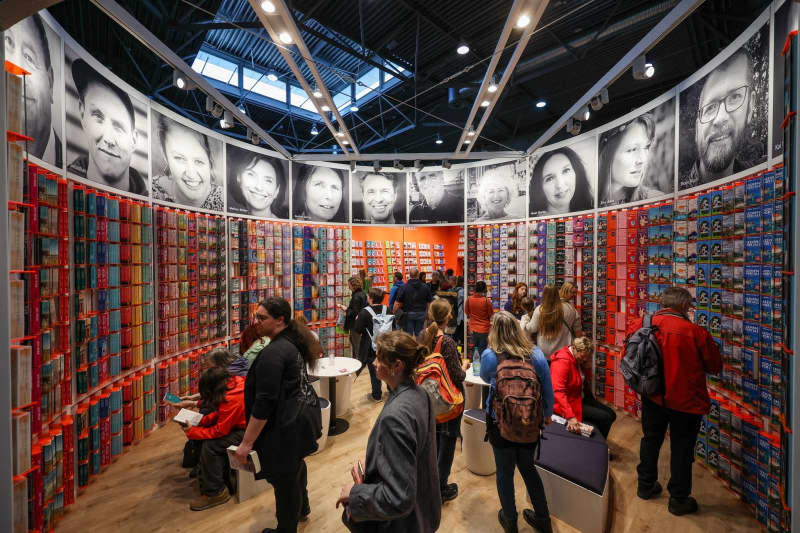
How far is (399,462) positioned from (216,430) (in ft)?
8.18

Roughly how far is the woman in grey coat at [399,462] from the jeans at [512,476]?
3.89ft

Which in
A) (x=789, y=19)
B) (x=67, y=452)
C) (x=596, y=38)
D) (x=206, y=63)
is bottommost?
(x=67, y=452)

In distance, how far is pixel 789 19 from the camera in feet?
8.50

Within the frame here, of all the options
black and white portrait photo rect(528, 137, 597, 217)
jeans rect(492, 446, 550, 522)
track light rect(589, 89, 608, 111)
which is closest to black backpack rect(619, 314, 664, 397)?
jeans rect(492, 446, 550, 522)

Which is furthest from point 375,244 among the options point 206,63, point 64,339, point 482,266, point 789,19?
point 789,19

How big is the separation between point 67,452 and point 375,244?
6326 mm

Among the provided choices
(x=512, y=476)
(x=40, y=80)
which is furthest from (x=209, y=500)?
(x=40, y=80)

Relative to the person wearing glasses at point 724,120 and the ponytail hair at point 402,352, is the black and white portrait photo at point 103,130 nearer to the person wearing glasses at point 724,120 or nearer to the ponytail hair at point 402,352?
the ponytail hair at point 402,352

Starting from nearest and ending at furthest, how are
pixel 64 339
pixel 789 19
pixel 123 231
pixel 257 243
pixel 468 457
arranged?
pixel 789 19 < pixel 64 339 < pixel 468 457 < pixel 123 231 < pixel 257 243

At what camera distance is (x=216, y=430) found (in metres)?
3.15

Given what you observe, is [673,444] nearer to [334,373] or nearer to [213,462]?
[334,373]

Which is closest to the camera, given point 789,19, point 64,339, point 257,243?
point 789,19

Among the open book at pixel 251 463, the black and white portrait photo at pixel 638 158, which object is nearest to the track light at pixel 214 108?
the open book at pixel 251 463

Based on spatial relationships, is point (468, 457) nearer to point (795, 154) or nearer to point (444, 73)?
point (795, 154)
